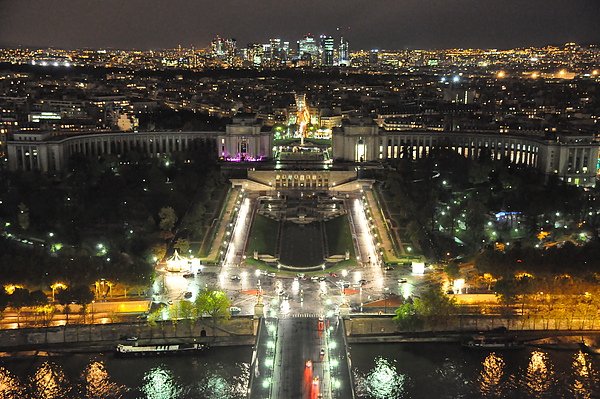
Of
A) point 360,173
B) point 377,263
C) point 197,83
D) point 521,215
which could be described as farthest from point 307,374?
point 197,83

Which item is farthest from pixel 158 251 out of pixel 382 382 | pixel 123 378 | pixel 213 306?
pixel 382 382

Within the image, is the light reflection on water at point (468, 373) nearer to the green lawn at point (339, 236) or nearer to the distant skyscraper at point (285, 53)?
the green lawn at point (339, 236)

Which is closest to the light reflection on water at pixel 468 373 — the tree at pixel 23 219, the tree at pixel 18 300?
the tree at pixel 18 300

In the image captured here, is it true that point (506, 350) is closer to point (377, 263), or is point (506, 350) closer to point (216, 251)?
point (377, 263)

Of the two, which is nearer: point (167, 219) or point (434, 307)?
point (434, 307)

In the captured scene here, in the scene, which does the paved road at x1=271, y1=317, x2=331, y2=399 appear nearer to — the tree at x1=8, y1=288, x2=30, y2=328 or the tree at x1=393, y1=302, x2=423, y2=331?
the tree at x1=393, y1=302, x2=423, y2=331

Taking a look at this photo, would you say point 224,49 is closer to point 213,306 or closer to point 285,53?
point 285,53

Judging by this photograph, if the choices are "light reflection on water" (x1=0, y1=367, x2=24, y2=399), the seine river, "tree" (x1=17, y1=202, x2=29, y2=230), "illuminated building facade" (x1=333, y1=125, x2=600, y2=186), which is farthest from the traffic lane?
"illuminated building facade" (x1=333, y1=125, x2=600, y2=186)
